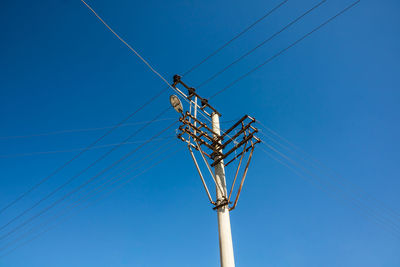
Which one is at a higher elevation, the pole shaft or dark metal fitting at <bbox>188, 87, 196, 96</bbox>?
dark metal fitting at <bbox>188, 87, 196, 96</bbox>

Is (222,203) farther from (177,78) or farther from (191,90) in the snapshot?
(177,78)

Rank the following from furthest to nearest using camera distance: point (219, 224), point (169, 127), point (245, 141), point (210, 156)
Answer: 1. point (169, 127)
2. point (210, 156)
3. point (245, 141)
4. point (219, 224)

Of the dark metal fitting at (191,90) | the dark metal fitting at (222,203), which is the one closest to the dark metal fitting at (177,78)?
the dark metal fitting at (191,90)

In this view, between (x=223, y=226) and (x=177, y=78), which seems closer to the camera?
(x=223, y=226)

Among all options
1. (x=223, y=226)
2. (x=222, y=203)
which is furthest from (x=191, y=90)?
(x=223, y=226)

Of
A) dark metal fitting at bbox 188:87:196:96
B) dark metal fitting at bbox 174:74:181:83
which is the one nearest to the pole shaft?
dark metal fitting at bbox 188:87:196:96

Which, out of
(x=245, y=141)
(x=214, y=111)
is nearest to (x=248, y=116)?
(x=245, y=141)

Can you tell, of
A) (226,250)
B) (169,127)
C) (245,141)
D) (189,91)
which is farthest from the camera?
(169,127)

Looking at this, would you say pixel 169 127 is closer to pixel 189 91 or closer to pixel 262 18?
pixel 189 91

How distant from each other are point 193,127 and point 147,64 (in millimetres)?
2577

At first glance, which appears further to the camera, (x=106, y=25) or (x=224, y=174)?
(x=224, y=174)

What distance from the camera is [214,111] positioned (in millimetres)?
9312

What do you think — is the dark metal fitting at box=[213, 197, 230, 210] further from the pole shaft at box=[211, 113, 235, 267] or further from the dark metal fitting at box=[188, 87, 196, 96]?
the dark metal fitting at box=[188, 87, 196, 96]

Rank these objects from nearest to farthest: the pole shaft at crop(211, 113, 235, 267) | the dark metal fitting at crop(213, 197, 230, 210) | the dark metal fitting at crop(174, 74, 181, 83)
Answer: the pole shaft at crop(211, 113, 235, 267), the dark metal fitting at crop(213, 197, 230, 210), the dark metal fitting at crop(174, 74, 181, 83)
